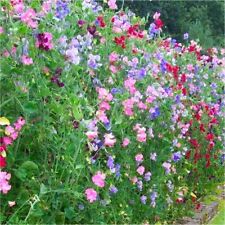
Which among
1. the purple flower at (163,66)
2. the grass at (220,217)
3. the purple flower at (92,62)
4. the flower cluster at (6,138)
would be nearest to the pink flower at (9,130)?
the flower cluster at (6,138)

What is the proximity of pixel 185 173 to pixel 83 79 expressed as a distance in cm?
205

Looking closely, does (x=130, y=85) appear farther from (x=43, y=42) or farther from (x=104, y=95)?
(x=43, y=42)

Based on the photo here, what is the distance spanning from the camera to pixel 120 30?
4406 millimetres

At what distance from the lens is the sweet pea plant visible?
2.92m

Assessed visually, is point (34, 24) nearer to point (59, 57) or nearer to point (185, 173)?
point (59, 57)

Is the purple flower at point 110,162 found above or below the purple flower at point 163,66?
below

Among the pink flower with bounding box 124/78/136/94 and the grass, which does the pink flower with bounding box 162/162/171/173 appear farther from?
the grass

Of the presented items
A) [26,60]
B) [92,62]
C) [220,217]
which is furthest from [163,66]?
[26,60]

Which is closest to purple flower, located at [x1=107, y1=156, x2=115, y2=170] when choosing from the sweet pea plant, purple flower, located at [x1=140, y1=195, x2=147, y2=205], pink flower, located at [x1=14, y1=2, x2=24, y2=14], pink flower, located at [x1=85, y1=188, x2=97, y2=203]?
the sweet pea plant

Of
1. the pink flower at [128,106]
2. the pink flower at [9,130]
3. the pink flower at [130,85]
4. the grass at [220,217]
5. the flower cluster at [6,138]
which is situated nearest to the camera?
the flower cluster at [6,138]

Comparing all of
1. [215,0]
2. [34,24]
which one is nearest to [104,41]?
[34,24]

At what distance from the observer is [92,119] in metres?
3.34

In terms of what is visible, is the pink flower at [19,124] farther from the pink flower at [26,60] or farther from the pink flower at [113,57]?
the pink flower at [113,57]

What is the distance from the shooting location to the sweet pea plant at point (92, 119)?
292cm
